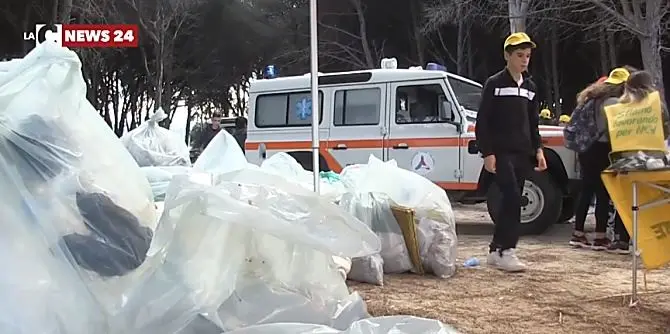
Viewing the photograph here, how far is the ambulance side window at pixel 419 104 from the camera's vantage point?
7617 millimetres

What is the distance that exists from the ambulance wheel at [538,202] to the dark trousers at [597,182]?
71 centimetres

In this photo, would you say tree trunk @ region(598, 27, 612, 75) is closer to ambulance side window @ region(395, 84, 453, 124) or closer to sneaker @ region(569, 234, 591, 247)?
ambulance side window @ region(395, 84, 453, 124)

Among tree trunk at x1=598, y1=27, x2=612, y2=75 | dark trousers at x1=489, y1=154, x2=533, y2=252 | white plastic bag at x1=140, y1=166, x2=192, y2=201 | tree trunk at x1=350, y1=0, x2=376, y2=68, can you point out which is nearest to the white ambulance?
dark trousers at x1=489, y1=154, x2=533, y2=252

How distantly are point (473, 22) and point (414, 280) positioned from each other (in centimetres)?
1613

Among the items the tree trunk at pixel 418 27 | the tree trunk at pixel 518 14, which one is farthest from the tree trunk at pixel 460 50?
the tree trunk at pixel 518 14

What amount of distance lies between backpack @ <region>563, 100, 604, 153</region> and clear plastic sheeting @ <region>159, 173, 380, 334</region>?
3861mm

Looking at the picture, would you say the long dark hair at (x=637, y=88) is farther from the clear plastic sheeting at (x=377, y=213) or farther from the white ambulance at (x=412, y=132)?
the white ambulance at (x=412, y=132)

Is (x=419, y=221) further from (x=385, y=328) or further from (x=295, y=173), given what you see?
(x=385, y=328)

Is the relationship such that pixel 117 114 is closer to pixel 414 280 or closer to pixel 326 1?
pixel 326 1

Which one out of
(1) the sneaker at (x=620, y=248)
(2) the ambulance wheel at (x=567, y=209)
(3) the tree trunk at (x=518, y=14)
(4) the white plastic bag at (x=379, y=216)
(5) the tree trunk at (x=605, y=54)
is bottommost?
(1) the sneaker at (x=620, y=248)

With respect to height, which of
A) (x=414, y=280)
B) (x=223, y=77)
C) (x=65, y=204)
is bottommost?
(x=414, y=280)

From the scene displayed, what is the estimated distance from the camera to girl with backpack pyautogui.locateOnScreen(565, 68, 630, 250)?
6047 mm

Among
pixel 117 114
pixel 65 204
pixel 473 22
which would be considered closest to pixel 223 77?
pixel 117 114

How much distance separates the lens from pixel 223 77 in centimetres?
2852
